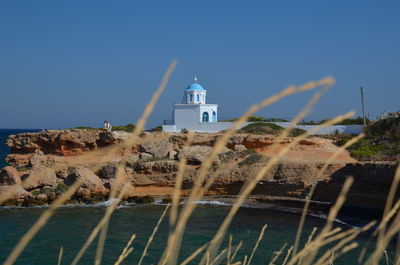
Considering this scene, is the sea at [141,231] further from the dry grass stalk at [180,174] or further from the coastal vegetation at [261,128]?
the coastal vegetation at [261,128]

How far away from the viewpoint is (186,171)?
2216 cm

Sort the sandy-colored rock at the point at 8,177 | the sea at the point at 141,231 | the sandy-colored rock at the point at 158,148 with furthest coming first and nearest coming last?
the sandy-colored rock at the point at 158,148 < the sandy-colored rock at the point at 8,177 < the sea at the point at 141,231

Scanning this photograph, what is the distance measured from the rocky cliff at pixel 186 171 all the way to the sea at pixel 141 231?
5.03 feet

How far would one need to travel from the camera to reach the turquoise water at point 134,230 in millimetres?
11836

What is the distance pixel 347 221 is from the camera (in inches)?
656

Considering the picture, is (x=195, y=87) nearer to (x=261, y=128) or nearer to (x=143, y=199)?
(x=261, y=128)

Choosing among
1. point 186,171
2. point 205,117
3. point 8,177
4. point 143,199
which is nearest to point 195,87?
point 205,117

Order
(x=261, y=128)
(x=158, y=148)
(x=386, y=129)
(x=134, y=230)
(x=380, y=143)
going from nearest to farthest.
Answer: (x=134, y=230)
(x=158, y=148)
(x=380, y=143)
(x=386, y=129)
(x=261, y=128)

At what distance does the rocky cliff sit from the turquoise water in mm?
1664

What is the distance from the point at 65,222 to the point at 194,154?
8447mm

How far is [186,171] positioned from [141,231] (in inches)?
300

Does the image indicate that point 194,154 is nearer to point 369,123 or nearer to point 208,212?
point 208,212

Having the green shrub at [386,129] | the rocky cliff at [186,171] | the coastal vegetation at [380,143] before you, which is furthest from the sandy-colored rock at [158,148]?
the green shrub at [386,129]

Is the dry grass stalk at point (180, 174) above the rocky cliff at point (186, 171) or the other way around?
above
